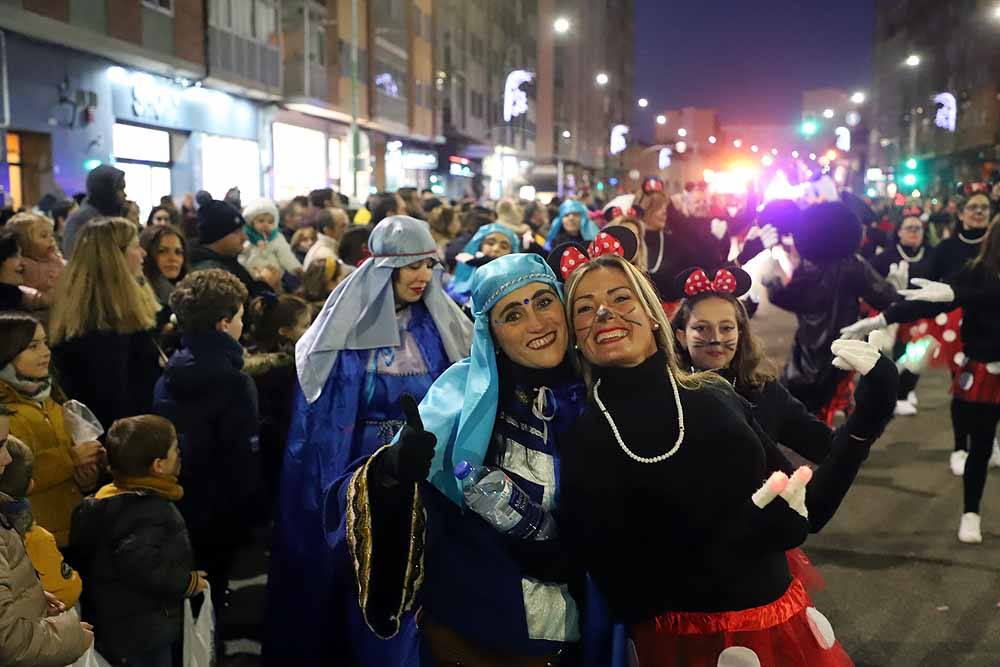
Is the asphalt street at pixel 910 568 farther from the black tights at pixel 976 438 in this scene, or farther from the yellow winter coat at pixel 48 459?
the yellow winter coat at pixel 48 459

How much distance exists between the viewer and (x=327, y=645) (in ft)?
14.8

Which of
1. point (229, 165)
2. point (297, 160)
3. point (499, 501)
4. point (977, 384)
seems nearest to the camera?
point (499, 501)

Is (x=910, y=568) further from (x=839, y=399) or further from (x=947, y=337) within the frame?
(x=947, y=337)

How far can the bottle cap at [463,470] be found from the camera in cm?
260

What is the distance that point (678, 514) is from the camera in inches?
97.3

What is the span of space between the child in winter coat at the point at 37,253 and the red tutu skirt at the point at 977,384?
18.6ft

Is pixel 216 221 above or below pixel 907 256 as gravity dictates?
above

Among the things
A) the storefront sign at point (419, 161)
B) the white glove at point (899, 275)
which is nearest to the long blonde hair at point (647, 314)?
the white glove at point (899, 275)

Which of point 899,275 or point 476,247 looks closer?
point 476,247

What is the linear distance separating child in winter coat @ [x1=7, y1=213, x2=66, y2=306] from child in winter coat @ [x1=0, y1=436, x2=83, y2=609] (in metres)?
2.29

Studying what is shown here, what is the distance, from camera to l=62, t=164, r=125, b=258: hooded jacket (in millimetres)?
7113

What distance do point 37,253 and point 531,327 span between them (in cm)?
370

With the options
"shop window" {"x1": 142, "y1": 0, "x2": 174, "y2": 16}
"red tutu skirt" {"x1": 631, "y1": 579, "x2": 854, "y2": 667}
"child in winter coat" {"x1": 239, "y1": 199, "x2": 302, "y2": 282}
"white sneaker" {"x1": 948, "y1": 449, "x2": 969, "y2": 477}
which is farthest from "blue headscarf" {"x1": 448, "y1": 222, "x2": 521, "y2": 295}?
"shop window" {"x1": 142, "y1": 0, "x2": 174, "y2": 16}

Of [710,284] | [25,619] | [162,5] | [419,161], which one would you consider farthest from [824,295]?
[419,161]
